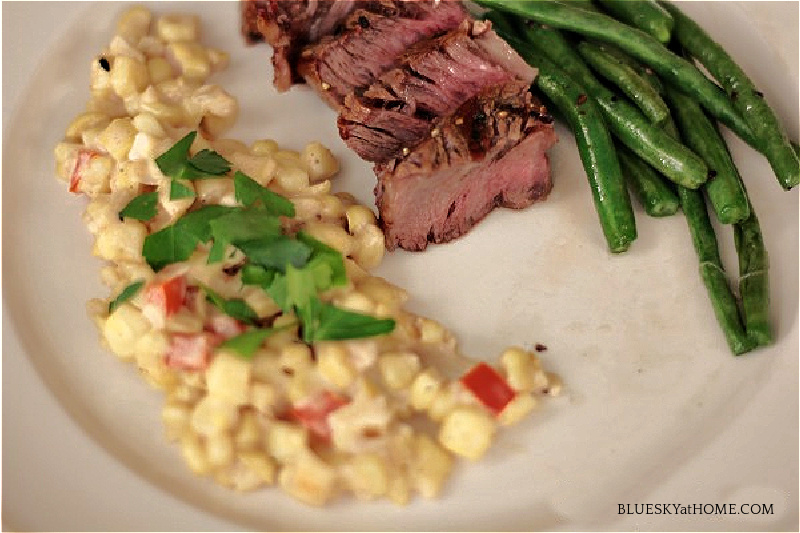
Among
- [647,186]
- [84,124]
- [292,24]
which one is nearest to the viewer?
[647,186]

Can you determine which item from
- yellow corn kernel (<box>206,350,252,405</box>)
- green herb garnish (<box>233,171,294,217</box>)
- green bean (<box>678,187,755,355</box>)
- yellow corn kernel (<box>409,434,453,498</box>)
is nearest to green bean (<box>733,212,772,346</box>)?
green bean (<box>678,187,755,355</box>)

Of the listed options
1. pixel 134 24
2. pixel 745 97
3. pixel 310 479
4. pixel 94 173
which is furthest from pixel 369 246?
pixel 745 97

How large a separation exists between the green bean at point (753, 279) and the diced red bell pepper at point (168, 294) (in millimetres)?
2401

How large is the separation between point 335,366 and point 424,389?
37cm

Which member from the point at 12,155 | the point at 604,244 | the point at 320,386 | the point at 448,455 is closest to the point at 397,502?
the point at 448,455

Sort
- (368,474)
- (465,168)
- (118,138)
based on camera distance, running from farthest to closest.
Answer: (118,138)
(465,168)
(368,474)

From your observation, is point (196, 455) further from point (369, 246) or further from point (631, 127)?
point (631, 127)

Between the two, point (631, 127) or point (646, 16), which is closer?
point (631, 127)

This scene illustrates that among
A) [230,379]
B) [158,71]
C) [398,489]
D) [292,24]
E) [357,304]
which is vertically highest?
[292,24]

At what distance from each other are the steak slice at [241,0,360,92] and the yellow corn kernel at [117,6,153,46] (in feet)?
2.12

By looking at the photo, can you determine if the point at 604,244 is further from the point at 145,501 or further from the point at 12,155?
the point at 12,155

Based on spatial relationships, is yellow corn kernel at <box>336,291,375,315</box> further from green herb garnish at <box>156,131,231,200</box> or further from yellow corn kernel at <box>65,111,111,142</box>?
yellow corn kernel at <box>65,111,111,142</box>

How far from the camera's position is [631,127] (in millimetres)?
4625

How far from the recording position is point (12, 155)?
15.7ft
